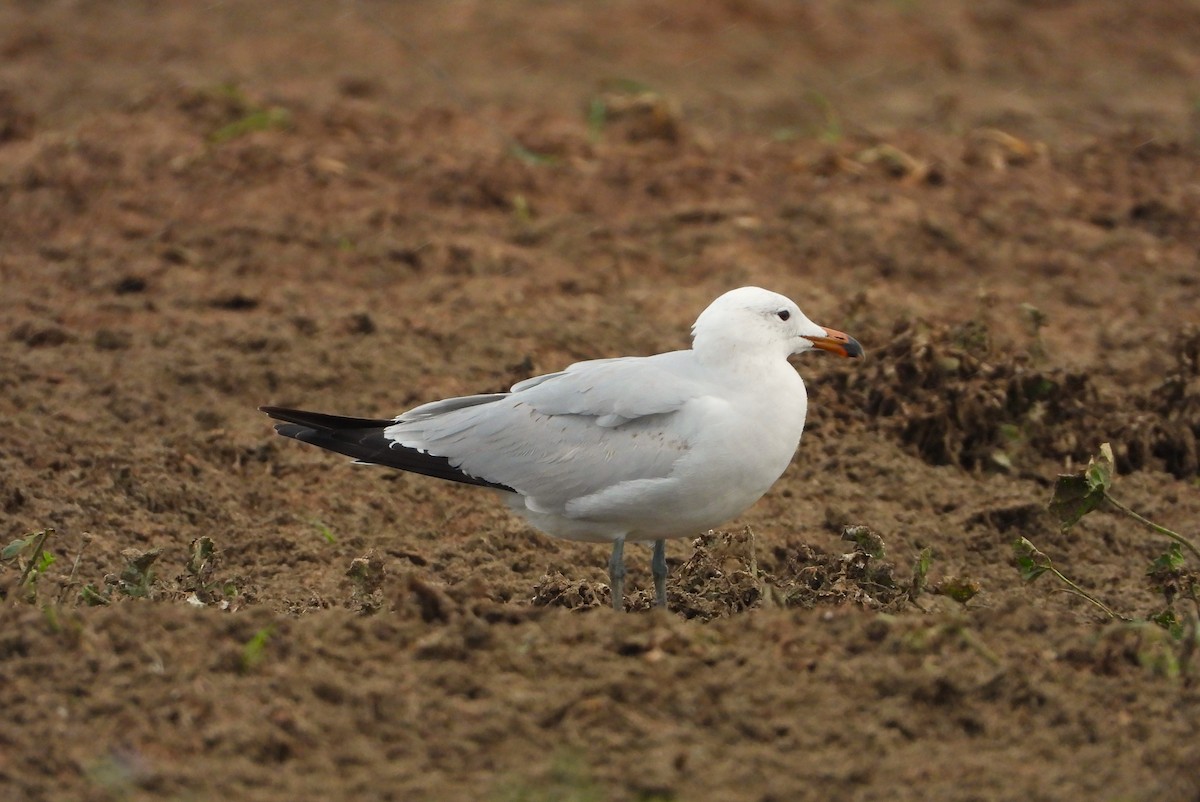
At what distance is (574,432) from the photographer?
210 inches

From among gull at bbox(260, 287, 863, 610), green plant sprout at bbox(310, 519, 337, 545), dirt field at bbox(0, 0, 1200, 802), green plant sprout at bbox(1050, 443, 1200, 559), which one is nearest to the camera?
dirt field at bbox(0, 0, 1200, 802)

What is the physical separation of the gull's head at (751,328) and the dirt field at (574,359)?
0.68m

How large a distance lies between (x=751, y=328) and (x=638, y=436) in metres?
0.52

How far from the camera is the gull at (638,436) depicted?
505 cm

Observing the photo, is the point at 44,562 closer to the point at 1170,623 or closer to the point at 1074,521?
the point at 1074,521

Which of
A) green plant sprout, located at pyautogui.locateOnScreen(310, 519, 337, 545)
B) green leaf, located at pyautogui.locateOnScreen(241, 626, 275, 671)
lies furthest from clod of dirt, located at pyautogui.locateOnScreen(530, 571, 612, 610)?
green leaf, located at pyautogui.locateOnScreen(241, 626, 275, 671)

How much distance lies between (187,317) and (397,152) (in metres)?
2.56

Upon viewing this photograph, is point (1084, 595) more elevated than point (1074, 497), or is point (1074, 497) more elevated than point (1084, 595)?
point (1074, 497)

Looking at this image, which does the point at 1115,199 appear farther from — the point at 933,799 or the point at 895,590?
the point at 933,799

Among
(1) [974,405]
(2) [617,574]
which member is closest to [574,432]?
(2) [617,574]

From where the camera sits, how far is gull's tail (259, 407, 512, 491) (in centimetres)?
551

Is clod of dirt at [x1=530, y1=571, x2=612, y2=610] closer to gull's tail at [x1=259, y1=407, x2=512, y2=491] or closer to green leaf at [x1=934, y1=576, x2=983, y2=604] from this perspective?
gull's tail at [x1=259, y1=407, x2=512, y2=491]

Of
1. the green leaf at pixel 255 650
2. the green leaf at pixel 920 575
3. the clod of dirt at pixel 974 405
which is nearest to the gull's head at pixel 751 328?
the green leaf at pixel 920 575

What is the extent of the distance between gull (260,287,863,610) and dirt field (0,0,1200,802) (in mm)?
384
